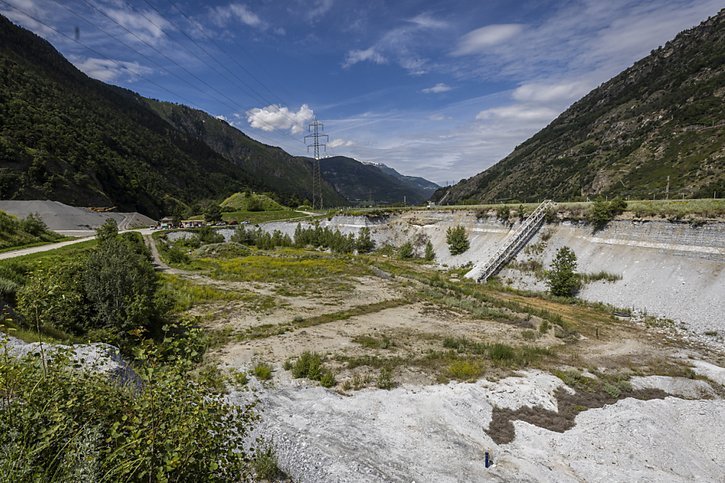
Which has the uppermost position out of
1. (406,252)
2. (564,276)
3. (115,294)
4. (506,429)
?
(115,294)

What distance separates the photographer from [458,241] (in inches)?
1893

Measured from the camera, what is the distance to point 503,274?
3806 cm

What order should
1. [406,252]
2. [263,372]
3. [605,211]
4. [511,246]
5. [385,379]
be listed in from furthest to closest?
[406,252], [511,246], [605,211], [263,372], [385,379]

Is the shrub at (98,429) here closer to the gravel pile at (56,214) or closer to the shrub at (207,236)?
the gravel pile at (56,214)

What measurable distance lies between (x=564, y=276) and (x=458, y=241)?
17.8m

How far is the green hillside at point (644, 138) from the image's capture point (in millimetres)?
79125

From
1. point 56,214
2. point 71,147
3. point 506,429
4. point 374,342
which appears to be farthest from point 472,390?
point 71,147

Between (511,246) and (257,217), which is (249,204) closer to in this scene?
(257,217)

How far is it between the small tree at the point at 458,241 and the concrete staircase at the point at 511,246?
6.10 m

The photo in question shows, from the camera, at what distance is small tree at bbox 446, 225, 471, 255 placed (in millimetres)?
47781

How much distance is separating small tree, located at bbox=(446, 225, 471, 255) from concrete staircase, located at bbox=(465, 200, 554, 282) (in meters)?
6.10

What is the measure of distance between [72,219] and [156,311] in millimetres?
51634

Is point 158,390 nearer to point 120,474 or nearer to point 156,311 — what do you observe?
point 120,474

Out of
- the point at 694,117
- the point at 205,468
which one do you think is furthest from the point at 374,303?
the point at 694,117
